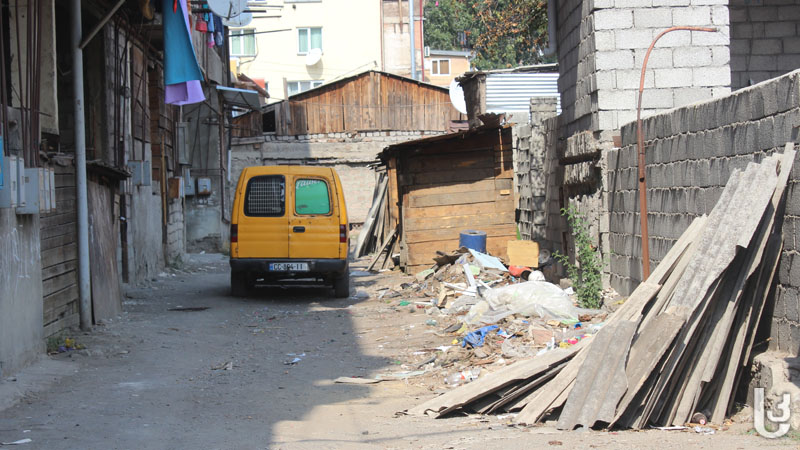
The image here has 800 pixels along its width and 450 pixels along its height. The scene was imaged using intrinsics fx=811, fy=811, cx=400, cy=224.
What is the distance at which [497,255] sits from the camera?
50.5 feet

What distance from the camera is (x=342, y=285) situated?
1331cm

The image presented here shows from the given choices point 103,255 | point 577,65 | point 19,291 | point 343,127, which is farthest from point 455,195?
point 343,127

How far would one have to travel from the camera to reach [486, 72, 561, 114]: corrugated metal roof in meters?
20.9

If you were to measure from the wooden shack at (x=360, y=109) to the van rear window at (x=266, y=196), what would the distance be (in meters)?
19.1

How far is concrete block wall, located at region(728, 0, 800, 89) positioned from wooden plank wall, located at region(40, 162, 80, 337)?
893 cm

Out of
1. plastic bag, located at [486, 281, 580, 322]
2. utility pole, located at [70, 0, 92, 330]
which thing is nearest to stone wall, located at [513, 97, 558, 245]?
plastic bag, located at [486, 281, 580, 322]

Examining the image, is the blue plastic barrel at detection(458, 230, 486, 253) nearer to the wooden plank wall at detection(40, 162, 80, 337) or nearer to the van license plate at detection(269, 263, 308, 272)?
the van license plate at detection(269, 263, 308, 272)

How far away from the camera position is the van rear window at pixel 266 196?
12555 millimetres

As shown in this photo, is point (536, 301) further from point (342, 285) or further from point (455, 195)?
point (455, 195)

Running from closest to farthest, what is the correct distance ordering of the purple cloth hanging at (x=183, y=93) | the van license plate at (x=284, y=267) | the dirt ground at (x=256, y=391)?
the dirt ground at (x=256, y=391)
the purple cloth hanging at (x=183, y=93)
the van license plate at (x=284, y=267)

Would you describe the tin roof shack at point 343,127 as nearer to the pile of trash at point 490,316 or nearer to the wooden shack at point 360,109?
the wooden shack at point 360,109

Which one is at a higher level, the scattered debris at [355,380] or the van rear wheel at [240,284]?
the van rear wheel at [240,284]

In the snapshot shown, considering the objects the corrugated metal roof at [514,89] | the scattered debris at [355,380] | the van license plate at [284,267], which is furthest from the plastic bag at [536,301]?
the corrugated metal roof at [514,89]

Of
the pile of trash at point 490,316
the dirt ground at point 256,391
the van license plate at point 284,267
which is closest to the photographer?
the dirt ground at point 256,391
